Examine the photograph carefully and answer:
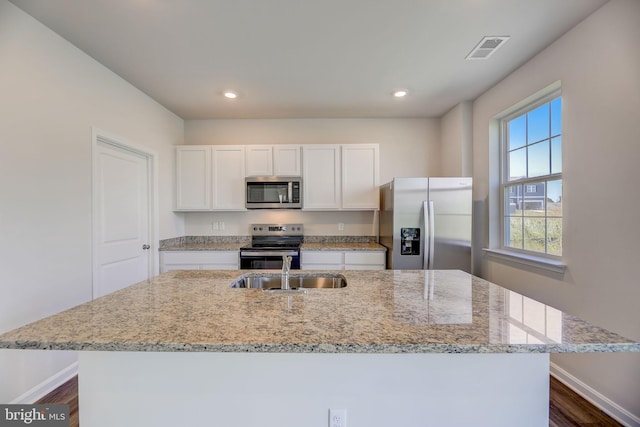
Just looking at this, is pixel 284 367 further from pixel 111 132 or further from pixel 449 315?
pixel 111 132

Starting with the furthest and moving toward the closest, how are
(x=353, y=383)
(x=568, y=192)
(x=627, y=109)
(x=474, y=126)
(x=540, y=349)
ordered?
(x=474, y=126) → (x=568, y=192) → (x=627, y=109) → (x=353, y=383) → (x=540, y=349)

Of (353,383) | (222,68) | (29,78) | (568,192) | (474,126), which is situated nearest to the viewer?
(353,383)

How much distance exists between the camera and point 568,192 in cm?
206

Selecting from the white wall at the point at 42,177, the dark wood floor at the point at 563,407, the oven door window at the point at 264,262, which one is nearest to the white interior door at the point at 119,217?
the white wall at the point at 42,177

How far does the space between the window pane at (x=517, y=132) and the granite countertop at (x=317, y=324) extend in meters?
1.97

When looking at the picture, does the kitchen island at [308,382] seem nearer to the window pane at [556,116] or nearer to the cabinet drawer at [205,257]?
the window pane at [556,116]

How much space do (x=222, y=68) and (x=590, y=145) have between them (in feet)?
9.67

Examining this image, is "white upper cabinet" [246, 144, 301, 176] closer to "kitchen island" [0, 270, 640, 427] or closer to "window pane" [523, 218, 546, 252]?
"window pane" [523, 218, 546, 252]

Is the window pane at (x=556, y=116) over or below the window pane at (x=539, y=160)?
over

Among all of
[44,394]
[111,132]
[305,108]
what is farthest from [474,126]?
[44,394]

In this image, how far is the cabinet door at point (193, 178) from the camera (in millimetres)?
3598

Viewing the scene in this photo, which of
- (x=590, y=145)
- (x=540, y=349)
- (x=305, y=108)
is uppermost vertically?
(x=305, y=108)

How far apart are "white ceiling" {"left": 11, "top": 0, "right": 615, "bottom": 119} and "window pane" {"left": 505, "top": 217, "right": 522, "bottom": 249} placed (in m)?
1.44

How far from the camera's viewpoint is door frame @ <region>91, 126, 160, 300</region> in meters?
2.33
